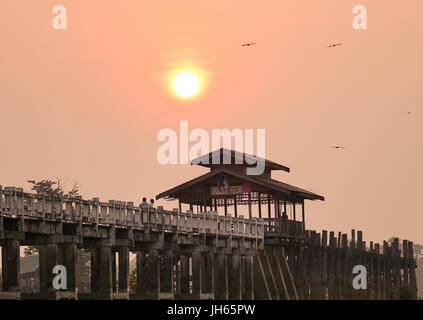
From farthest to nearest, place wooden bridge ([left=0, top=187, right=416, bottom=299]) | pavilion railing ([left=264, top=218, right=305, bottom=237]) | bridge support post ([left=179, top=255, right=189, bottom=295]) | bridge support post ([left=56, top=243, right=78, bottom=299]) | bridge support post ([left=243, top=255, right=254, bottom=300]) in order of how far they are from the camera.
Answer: pavilion railing ([left=264, top=218, right=305, bottom=237]) → bridge support post ([left=179, top=255, right=189, bottom=295]) → bridge support post ([left=243, top=255, right=254, bottom=300]) → bridge support post ([left=56, top=243, right=78, bottom=299]) → wooden bridge ([left=0, top=187, right=416, bottom=299])

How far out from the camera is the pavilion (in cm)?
9675

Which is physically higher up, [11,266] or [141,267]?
[141,267]

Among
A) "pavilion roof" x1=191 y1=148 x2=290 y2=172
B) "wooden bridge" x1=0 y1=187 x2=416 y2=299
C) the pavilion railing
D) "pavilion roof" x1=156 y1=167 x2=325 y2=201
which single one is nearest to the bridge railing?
"wooden bridge" x1=0 y1=187 x2=416 y2=299

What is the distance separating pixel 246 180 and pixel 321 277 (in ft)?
26.5

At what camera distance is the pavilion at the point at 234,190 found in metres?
96.8

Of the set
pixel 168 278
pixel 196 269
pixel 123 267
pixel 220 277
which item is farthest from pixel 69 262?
pixel 220 277

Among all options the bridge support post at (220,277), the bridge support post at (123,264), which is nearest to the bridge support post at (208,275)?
the bridge support post at (220,277)

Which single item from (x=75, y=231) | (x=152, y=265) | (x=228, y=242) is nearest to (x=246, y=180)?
(x=228, y=242)

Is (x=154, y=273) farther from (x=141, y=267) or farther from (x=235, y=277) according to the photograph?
(x=235, y=277)

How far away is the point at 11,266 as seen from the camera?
61594 millimetres

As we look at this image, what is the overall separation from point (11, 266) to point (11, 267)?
48 millimetres

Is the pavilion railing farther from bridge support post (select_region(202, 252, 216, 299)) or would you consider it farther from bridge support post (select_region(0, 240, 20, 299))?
bridge support post (select_region(0, 240, 20, 299))

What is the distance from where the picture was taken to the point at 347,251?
10406cm

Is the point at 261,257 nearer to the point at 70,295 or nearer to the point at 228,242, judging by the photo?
the point at 228,242
